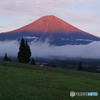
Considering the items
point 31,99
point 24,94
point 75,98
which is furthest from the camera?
point 75,98

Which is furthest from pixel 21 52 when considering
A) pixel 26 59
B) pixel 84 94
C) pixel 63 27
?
pixel 63 27

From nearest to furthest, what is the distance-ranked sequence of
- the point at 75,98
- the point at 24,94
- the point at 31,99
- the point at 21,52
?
the point at 31,99, the point at 24,94, the point at 75,98, the point at 21,52

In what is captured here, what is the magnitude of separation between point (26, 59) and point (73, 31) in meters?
150

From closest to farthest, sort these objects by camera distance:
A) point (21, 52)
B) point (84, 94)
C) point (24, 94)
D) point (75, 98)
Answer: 1. point (24, 94)
2. point (75, 98)
3. point (84, 94)
4. point (21, 52)

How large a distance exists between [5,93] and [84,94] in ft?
18.9

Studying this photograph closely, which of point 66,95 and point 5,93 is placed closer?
point 5,93

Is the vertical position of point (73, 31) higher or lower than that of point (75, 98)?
higher

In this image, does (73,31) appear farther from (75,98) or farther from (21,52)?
(75,98)

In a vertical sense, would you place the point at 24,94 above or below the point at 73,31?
below

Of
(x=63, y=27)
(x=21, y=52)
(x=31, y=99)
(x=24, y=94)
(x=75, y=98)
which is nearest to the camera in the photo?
(x=31, y=99)

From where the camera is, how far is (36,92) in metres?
14.2

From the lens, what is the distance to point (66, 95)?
14.5m

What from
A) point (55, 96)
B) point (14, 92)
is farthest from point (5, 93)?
point (55, 96)

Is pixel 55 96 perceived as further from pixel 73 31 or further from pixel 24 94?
pixel 73 31
